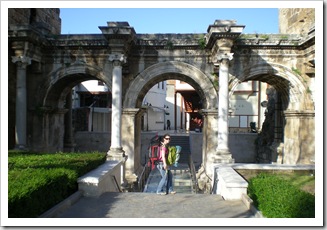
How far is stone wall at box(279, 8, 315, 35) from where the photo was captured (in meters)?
12.1

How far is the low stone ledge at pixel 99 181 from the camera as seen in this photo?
22.0ft

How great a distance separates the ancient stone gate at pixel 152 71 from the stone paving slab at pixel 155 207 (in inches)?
165

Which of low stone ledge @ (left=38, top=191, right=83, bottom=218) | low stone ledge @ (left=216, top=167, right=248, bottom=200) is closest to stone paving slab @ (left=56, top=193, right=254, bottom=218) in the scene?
low stone ledge @ (left=38, top=191, right=83, bottom=218)

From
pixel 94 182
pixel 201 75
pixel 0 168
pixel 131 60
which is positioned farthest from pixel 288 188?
pixel 131 60

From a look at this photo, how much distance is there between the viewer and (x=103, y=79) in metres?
12.0

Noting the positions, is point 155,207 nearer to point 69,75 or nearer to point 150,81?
point 150,81

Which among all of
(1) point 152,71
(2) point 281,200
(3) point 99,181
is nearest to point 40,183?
(3) point 99,181

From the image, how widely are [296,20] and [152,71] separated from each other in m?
7.16

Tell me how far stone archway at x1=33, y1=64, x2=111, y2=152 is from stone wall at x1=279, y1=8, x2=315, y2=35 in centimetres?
867

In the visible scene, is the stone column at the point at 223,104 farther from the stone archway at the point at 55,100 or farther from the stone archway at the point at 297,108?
the stone archway at the point at 55,100

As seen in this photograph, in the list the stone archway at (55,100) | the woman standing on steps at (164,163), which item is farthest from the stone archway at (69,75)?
the woman standing on steps at (164,163)

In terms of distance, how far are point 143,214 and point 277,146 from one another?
1043 cm

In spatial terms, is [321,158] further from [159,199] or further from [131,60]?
[131,60]
